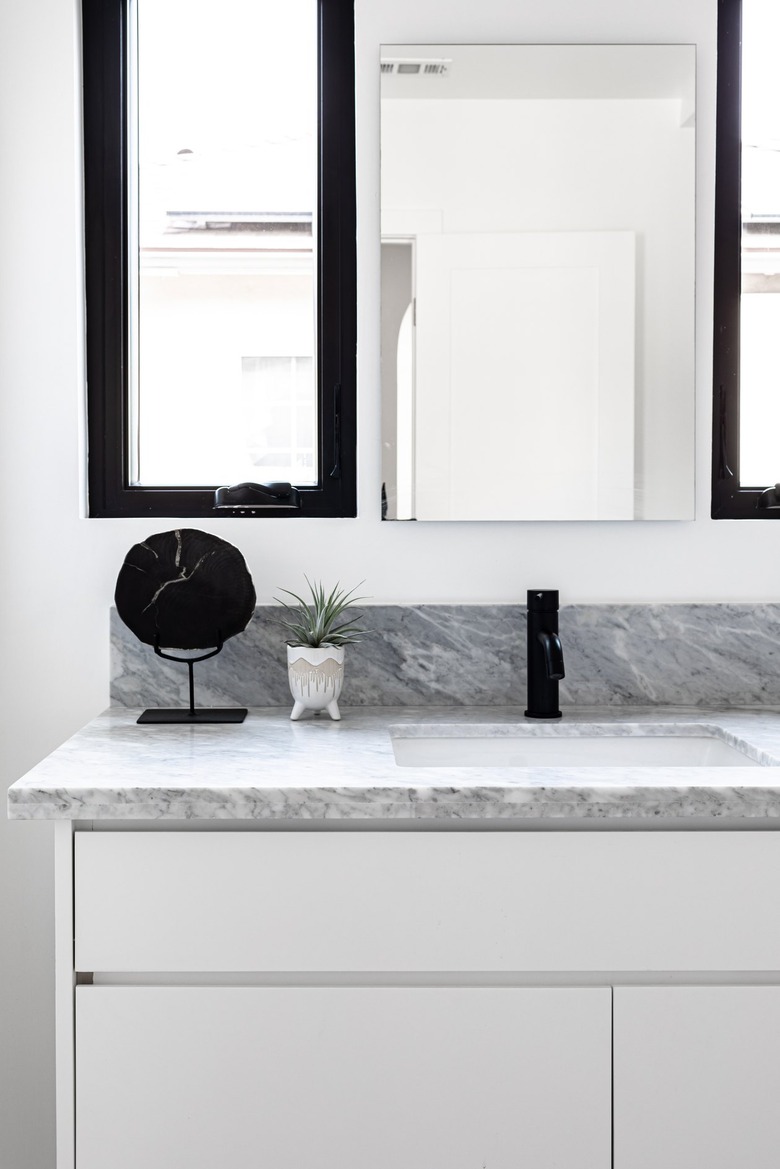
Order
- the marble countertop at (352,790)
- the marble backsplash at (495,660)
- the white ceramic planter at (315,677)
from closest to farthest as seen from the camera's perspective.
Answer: the marble countertop at (352,790) < the white ceramic planter at (315,677) < the marble backsplash at (495,660)

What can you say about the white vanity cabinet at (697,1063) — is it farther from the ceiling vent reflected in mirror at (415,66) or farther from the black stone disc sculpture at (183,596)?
the ceiling vent reflected in mirror at (415,66)

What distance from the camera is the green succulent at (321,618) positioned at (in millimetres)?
1573

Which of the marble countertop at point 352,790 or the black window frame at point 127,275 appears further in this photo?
the black window frame at point 127,275

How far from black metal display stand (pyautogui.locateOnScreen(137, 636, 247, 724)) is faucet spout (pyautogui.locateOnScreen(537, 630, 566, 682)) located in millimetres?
508

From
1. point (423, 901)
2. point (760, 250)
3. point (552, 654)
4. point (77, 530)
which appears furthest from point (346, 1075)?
point (760, 250)

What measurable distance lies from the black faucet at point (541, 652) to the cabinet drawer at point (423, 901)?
466 mm

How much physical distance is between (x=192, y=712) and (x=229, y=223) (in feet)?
3.01

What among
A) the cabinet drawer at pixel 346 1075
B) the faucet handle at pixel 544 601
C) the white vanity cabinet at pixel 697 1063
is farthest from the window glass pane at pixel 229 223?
the white vanity cabinet at pixel 697 1063

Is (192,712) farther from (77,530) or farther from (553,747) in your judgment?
(553,747)

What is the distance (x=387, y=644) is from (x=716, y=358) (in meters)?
0.81

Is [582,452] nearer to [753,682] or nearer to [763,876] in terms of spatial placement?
[753,682]

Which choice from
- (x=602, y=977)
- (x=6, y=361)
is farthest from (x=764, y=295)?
(x=6, y=361)

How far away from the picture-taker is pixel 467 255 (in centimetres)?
167

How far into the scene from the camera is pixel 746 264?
5.71 ft
